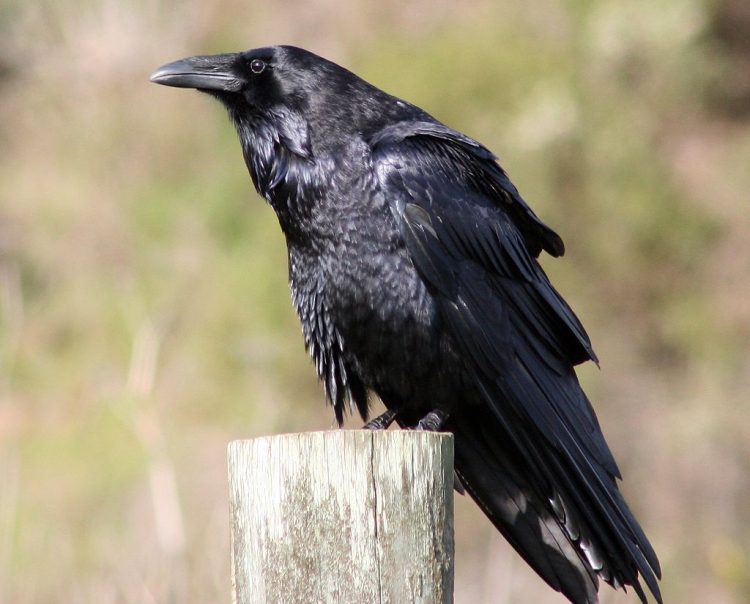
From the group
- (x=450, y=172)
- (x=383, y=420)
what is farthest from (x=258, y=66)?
(x=383, y=420)

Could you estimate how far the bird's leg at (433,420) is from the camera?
162 inches

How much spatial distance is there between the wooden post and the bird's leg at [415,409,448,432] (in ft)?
3.91

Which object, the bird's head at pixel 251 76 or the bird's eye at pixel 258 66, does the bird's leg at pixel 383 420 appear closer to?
the bird's head at pixel 251 76

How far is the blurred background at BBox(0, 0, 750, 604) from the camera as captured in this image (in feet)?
31.3

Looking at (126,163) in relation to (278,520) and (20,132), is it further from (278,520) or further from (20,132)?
(278,520)

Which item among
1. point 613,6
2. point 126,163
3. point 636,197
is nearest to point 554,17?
point 613,6

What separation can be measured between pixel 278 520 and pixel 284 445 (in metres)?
0.17

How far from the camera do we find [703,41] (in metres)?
12.6

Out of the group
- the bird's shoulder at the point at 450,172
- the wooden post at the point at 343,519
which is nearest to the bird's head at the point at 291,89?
the bird's shoulder at the point at 450,172

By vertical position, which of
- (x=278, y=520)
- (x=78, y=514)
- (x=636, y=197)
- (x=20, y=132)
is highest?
(x=20, y=132)

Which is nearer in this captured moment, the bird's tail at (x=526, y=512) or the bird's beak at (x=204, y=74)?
the bird's tail at (x=526, y=512)

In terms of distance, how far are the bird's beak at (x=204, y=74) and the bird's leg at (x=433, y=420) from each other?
138cm

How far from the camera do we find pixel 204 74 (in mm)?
4461

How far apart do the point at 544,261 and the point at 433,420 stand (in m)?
6.83
